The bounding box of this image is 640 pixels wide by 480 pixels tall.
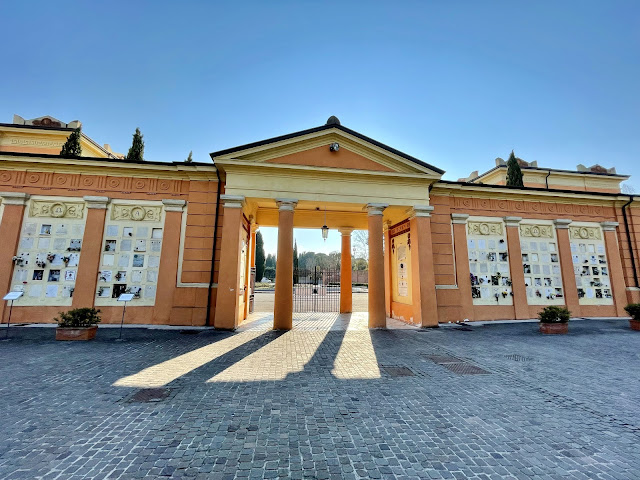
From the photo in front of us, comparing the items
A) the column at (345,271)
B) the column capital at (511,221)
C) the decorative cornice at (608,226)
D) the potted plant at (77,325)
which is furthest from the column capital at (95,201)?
the decorative cornice at (608,226)

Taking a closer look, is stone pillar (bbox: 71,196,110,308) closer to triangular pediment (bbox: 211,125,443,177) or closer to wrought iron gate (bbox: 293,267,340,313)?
triangular pediment (bbox: 211,125,443,177)

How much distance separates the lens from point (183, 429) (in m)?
3.46

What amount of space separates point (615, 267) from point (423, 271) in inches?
436

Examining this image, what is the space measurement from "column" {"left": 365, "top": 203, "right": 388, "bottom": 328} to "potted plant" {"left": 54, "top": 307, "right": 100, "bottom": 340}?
30.2 feet

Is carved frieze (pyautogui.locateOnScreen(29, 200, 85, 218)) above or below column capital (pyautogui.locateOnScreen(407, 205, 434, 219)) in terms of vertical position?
below

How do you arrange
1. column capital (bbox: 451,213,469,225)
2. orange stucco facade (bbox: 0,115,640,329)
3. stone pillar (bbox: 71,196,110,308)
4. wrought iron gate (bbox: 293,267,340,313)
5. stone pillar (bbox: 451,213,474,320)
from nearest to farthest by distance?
1. stone pillar (bbox: 71,196,110,308)
2. orange stucco facade (bbox: 0,115,640,329)
3. stone pillar (bbox: 451,213,474,320)
4. column capital (bbox: 451,213,469,225)
5. wrought iron gate (bbox: 293,267,340,313)

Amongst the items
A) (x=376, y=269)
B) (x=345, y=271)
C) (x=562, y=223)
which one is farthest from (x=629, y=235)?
(x=345, y=271)

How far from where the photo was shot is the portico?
1038 centimetres

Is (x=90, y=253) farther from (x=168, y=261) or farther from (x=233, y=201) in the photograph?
(x=233, y=201)

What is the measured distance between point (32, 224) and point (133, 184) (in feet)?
12.7

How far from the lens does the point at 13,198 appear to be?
34.1 feet

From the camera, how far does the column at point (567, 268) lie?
13.2 metres

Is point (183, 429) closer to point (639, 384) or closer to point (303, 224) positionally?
point (639, 384)

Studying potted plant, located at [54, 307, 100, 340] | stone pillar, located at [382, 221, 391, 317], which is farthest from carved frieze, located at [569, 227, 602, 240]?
potted plant, located at [54, 307, 100, 340]
